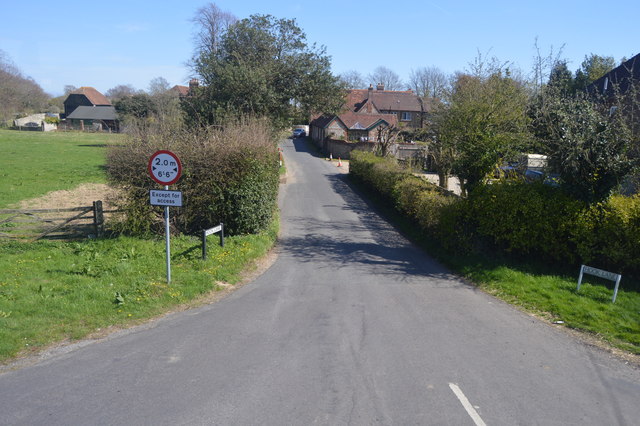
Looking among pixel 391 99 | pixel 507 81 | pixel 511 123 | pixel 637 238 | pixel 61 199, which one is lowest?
pixel 61 199

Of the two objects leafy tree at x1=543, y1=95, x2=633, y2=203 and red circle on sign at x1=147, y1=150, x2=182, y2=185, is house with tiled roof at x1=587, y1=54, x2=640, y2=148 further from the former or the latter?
red circle on sign at x1=147, y1=150, x2=182, y2=185

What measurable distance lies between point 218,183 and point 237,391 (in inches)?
345

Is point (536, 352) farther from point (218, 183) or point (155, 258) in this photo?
point (218, 183)

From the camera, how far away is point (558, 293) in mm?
9422

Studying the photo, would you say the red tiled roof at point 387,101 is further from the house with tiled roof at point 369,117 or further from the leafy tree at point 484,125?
the leafy tree at point 484,125

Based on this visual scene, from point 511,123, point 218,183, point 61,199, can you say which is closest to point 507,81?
point 511,123

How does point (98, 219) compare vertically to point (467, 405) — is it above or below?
above

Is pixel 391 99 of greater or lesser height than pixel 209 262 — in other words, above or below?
above

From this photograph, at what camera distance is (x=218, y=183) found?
13438 millimetres

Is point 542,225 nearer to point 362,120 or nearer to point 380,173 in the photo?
point 380,173

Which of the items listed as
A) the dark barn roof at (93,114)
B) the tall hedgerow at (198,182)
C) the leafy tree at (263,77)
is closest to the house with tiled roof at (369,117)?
the leafy tree at (263,77)

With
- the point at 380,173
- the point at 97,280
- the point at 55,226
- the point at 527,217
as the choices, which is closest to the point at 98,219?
the point at 55,226

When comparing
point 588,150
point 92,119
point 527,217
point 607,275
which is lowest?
point 607,275

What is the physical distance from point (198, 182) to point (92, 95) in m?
107
